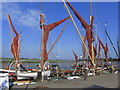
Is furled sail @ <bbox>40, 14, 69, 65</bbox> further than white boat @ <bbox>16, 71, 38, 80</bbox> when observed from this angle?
No

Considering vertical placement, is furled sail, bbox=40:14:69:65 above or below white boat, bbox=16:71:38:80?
above

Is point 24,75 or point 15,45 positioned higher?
point 15,45

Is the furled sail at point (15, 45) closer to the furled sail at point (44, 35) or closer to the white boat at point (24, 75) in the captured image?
the white boat at point (24, 75)

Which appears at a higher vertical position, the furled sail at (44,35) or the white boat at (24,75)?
the furled sail at (44,35)

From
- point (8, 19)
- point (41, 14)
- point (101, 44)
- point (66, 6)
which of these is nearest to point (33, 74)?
point (41, 14)

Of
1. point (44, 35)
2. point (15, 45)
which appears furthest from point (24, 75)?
point (15, 45)

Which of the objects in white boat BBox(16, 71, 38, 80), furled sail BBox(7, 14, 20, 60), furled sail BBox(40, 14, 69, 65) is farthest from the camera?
furled sail BBox(7, 14, 20, 60)

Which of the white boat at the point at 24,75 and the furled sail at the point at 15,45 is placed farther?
the furled sail at the point at 15,45

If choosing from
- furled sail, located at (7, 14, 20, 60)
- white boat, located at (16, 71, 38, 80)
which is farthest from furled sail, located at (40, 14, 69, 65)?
furled sail, located at (7, 14, 20, 60)

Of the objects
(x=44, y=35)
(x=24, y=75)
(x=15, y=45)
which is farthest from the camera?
(x=15, y=45)

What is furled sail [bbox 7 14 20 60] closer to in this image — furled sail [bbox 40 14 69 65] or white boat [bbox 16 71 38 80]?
white boat [bbox 16 71 38 80]

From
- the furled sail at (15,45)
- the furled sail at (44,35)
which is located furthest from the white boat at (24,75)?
the furled sail at (15,45)

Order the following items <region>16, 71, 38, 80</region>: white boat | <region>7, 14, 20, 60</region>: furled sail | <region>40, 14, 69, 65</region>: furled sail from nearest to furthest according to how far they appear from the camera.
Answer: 1. <region>40, 14, 69, 65</region>: furled sail
2. <region>16, 71, 38, 80</region>: white boat
3. <region>7, 14, 20, 60</region>: furled sail

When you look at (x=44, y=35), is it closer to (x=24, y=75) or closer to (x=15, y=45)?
(x=24, y=75)
